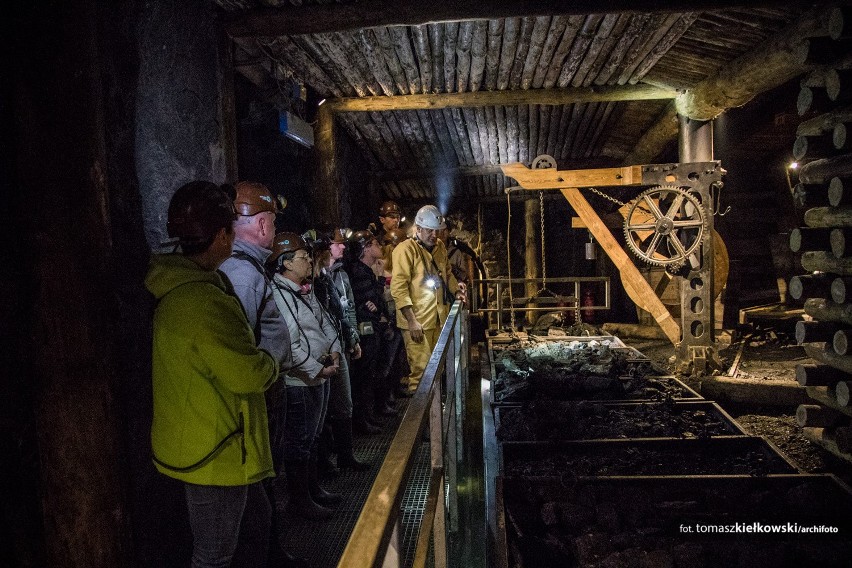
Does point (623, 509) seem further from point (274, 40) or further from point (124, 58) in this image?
point (274, 40)

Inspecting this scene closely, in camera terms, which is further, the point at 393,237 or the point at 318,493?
the point at 393,237

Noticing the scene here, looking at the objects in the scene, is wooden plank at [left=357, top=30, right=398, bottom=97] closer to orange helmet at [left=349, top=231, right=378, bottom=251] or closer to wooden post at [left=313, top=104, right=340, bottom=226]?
wooden post at [left=313, top=104, right=340, bottom=226]

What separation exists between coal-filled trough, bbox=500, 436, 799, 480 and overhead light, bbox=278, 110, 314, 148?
403 cm

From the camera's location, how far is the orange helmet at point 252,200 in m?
3.09

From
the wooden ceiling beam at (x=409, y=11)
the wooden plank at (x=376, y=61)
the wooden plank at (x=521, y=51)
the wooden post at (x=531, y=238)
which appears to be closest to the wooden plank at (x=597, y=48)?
the wooden ceiling beam at (x=409, y=11)

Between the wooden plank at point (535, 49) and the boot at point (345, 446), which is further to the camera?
the wooden plank at point (535, 49)

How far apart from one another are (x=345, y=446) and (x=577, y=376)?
3.13 meters

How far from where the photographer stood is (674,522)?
12.1ft

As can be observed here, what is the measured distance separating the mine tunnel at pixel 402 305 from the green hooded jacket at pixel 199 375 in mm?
17

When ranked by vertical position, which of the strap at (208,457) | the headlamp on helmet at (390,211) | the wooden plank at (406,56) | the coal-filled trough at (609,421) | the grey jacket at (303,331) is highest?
the wooden plank at (406,56)

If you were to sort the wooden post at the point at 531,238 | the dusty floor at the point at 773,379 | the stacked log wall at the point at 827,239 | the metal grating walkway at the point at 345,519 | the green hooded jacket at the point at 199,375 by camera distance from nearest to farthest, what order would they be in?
the green hooded jacket at the point at 199,375, the metal grating walkway at the point at 345,519, the stacked log wall at the point at 827,239, the dusty floor at the point at 773,379, the wooden post at the point at 531,238

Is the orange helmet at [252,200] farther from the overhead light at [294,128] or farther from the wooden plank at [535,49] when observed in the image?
the wooden plank at [535,49]

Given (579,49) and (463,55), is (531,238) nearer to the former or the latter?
(579,49)

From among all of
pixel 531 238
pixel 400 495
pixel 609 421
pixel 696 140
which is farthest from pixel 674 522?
pixel 531 238
